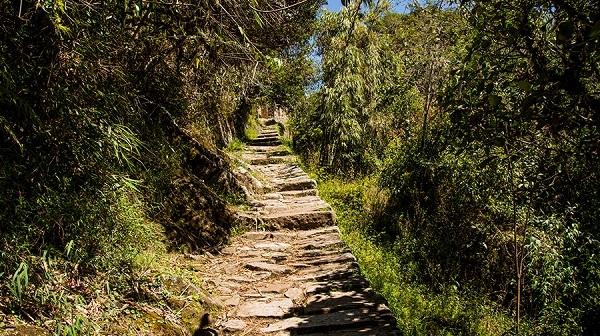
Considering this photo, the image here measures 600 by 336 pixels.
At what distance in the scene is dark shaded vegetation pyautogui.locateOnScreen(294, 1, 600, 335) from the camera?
237cm

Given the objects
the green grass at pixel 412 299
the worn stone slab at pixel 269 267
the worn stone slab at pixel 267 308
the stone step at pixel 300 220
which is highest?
the stone step at pixel 300 220

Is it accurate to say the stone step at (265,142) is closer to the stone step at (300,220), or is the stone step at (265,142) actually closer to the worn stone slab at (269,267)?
the stone step at (300,220)

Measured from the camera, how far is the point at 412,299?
505 cm

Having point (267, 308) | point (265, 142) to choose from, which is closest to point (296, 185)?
point (267, 308)

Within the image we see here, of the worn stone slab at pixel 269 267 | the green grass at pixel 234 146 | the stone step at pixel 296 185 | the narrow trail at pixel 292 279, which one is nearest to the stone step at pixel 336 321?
the narrow trail at pixel 292 279

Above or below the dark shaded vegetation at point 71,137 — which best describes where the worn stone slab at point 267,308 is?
below

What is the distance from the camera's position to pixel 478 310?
17.2ft

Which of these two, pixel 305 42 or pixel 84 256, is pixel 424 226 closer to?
pixel 84 256

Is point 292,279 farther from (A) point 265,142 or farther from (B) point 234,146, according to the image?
(A) point 265,142

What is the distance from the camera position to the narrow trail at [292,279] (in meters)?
3.78

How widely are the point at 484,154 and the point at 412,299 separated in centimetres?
206

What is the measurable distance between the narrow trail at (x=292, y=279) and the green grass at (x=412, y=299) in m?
0.39

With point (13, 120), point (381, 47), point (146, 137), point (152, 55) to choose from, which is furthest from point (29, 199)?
point (381, 47)

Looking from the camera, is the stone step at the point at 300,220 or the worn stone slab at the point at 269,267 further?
the stone step at the point at 300,220
